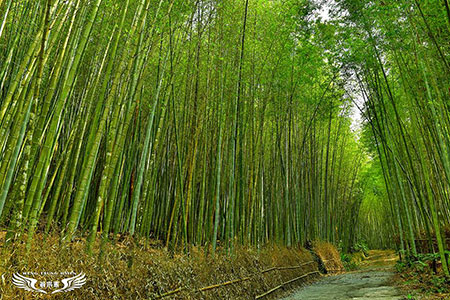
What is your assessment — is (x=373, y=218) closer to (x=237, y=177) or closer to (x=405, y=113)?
(x=405, y=113)

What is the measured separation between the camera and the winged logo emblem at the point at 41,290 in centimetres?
144

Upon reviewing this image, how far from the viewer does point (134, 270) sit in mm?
2188

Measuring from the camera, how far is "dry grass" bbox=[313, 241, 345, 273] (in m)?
7.38

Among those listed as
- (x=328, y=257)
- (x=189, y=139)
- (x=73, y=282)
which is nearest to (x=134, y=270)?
(x=73, y=282)

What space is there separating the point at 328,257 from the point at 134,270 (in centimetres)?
685

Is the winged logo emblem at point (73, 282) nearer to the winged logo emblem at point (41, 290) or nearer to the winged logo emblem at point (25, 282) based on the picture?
the winged logo emblem at point (41, 290)

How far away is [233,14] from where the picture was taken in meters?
4.41

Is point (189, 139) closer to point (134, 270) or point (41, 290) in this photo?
point (134, 270)

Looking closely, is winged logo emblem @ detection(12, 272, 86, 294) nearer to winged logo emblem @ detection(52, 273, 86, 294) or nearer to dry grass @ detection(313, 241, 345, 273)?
winged logo emblem @ detection(52, 273, 86, 294)

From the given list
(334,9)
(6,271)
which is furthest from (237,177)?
(6,271)

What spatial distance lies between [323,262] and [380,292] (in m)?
3.69

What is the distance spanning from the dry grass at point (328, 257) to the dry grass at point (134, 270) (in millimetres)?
3895

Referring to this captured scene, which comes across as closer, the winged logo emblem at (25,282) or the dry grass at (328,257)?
the winged logo emblem at (25,282)

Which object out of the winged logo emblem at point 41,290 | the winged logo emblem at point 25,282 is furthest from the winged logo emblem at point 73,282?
the winged logo emblem at point 25,282
